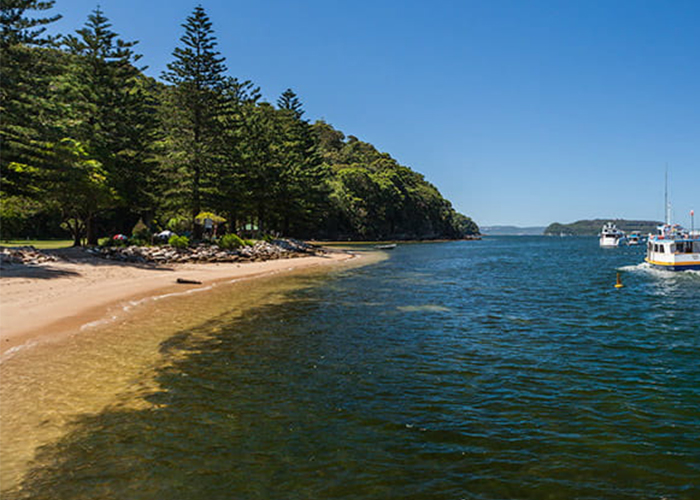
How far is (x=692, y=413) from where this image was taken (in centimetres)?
786

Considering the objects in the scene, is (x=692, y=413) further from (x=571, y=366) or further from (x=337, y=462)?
(x=337, y=462)

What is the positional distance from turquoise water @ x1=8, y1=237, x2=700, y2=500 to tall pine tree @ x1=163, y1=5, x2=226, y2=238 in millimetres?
28169

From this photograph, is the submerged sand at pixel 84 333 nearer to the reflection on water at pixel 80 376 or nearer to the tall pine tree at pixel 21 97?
the reflection on water at pixel 80 376

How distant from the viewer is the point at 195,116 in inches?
1614

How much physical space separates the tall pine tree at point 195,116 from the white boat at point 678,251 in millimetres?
39449

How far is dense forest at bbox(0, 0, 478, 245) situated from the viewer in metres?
26.1

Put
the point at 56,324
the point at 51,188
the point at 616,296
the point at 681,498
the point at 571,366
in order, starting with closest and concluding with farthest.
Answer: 1. the point at 681,498
2. the point at 571,366
3. the point at 56,324
4. the point at 616,296
5. the point at 51,188

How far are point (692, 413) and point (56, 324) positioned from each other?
1631cm

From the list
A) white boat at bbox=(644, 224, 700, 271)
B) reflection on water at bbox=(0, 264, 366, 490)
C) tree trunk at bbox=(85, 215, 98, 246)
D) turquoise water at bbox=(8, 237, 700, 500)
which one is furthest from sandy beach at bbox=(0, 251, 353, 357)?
white boat at bbox=(644, 224, 700, 271)

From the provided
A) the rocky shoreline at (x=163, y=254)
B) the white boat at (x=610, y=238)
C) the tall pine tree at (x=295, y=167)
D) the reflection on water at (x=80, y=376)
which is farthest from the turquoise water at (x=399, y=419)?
the white boat at (x=610, y=238)

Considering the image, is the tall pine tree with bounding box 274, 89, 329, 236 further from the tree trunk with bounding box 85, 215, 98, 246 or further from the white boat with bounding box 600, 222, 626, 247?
the white boat with bounding box 600, 222, 626, 247

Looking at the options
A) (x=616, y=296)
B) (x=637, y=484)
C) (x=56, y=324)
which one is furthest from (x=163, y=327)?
(x=616, y=296)

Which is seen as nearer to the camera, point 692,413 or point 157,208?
point 692,413

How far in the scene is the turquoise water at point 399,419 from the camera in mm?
5574
